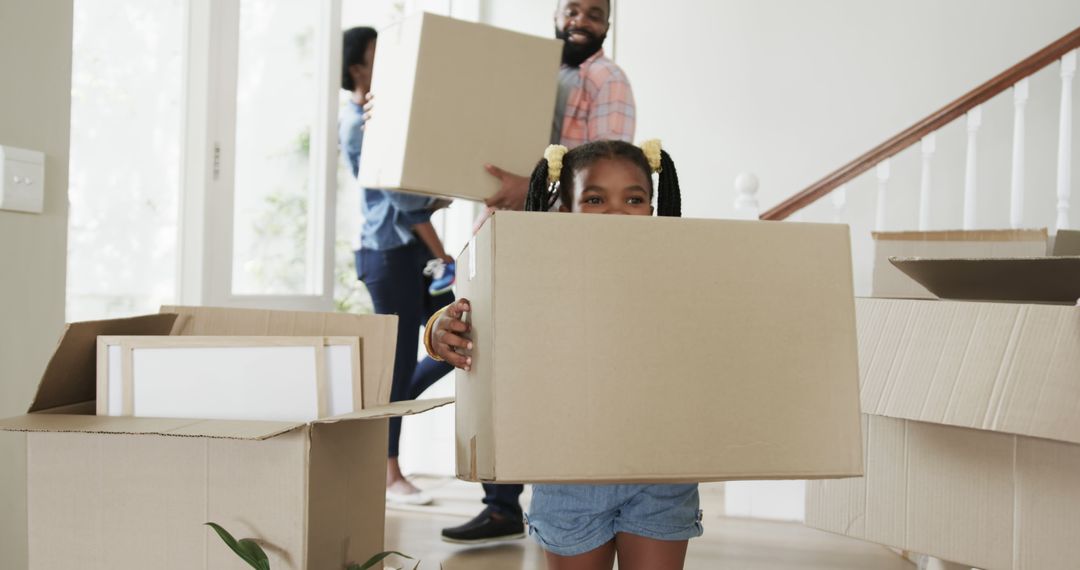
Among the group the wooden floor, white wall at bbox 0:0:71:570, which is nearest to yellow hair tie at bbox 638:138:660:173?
white wall at bbox 0:0:71:570

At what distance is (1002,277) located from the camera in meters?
1.03

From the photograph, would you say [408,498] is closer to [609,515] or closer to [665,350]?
[609,515]

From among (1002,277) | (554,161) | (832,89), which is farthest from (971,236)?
(832,89)

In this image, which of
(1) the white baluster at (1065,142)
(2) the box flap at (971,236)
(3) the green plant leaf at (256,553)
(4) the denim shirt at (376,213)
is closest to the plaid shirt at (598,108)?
(4) the denim shirt at (376,213)

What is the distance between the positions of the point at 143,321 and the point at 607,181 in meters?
0.63

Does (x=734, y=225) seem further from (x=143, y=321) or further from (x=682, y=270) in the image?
(x=143, y=321)

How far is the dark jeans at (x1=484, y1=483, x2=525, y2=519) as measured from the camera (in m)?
1.95

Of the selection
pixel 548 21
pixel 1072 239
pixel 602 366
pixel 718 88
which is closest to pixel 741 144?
pixel 718 88

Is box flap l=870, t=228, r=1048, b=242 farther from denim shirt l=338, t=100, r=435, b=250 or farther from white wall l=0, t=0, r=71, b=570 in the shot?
white wall l=0, t=0, r=71, b=570

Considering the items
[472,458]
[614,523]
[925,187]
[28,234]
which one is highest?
[925,187]

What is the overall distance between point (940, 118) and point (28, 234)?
2293 millimetres

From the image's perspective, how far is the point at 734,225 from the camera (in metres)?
0.76

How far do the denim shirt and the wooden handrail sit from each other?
1066 millimetres

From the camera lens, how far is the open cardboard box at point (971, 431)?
91 cm
